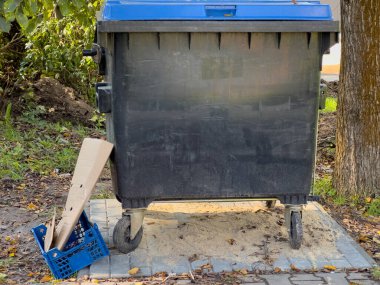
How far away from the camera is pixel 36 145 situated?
271 inches

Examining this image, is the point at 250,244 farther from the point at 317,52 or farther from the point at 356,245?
the point at 317,52

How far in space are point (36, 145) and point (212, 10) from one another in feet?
11.6

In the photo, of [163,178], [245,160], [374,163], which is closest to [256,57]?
[245,160]

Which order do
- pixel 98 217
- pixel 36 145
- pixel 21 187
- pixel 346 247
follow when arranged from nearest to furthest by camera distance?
pixel 346 247, pixel 98 217, pixel 21 187, pixel 36 145

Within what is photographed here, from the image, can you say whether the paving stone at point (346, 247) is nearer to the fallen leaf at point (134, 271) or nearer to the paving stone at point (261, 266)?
the paving stone at point (261, 266)

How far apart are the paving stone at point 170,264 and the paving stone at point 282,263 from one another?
21.6 inches

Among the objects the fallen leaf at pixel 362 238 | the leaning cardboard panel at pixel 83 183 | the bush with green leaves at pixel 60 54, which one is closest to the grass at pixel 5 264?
the leaning cardboard panel at pixel 83 183

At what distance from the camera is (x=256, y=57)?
400 cm

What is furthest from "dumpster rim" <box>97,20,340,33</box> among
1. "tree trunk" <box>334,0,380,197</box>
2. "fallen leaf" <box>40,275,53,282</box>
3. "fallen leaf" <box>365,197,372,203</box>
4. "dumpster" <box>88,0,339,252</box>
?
"fallen leaf" <box>365,197,372,203</box>

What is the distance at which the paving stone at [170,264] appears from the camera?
3.96 m

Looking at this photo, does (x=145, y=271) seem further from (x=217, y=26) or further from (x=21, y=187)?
(x=21, y=187)

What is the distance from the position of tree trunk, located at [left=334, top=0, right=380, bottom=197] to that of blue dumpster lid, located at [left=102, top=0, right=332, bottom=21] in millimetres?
1105

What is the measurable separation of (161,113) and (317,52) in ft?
3.39

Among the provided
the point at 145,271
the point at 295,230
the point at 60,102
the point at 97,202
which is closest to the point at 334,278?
the point at 295,230
